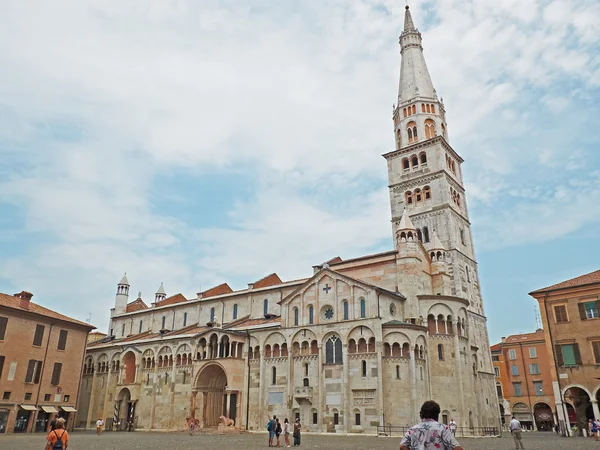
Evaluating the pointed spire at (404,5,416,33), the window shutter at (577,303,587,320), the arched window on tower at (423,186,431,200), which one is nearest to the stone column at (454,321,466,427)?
the window shutter at (577,303,587,320)

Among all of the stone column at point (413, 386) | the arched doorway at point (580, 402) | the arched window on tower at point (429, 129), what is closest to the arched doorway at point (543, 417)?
the arched doorway at point (580, 402)

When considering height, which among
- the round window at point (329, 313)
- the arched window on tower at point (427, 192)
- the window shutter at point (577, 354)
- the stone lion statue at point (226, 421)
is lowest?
the stone lion statue at point (226, 421)

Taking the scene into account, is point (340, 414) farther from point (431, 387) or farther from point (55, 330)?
point (55, 330)

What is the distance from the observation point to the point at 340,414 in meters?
34.6

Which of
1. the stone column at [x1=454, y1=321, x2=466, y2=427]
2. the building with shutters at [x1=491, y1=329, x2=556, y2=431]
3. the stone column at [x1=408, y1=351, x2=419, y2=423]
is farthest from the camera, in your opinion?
the building with shutters at [x1=491, y1=329, x2=556, y2=431]

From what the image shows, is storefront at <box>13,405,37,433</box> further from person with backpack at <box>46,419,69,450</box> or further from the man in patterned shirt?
the man in patterned shirt

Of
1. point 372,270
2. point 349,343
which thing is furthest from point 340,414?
point 372,270

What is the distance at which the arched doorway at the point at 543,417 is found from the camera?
53.7m

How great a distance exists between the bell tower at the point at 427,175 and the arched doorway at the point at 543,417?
19863mm

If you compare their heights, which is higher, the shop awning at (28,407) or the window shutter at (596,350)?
the window shutter at (596,350)

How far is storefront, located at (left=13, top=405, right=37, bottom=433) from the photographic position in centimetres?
3588

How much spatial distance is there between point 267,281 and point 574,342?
101 feet

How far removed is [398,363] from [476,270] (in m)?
18.1

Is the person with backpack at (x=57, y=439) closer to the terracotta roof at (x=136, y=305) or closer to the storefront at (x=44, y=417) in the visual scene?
the storefront at (x=44, y=417)
